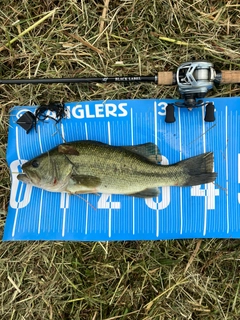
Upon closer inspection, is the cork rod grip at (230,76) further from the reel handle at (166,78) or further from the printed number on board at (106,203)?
the printed number on board at (106,203)

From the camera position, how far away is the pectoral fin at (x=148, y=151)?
3.00 meters

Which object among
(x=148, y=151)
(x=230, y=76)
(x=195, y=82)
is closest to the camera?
(x=195, y=82)

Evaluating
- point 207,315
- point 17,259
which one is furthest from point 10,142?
point 207,315

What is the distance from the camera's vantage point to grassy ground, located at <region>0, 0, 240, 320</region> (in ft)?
10.1

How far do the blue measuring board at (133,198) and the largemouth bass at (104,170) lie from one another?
0.18 meters

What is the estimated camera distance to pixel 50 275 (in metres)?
3.13

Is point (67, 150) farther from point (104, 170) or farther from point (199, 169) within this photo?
point (199, 169)

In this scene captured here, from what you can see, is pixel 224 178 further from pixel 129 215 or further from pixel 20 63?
pixel 20 63

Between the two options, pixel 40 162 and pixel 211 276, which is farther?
pixel 211 276

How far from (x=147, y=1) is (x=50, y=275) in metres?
2.88

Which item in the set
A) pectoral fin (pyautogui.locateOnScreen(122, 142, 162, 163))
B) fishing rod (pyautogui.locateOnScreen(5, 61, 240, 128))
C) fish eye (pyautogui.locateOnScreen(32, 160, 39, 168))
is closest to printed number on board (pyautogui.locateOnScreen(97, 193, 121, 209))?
pectoral fin (pyautogui.locateOnScreen(122, 142, 162, 163))

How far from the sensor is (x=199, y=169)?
2.91m

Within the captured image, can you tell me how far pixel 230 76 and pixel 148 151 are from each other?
1008mm

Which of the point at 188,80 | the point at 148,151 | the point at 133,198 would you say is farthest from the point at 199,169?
the point at 188,80
